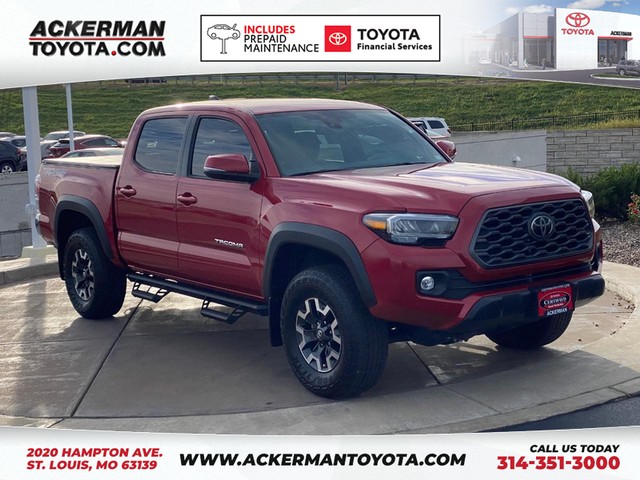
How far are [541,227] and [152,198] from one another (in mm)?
3217

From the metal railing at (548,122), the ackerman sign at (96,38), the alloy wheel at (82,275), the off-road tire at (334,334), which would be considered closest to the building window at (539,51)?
the ackerman sign at (96,38)

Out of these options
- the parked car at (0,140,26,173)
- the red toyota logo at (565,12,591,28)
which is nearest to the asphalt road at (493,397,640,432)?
the red toyota logo at (565,12,591,28)

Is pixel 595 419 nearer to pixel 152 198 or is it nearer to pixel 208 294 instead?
pixel 208 294

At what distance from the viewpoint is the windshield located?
666cm

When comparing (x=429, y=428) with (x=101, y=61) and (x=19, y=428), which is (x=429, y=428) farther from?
(x=101, y=61)

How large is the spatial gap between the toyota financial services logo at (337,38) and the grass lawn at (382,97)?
3595 centimetres

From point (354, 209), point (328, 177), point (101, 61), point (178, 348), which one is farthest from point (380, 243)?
point (101, 61)

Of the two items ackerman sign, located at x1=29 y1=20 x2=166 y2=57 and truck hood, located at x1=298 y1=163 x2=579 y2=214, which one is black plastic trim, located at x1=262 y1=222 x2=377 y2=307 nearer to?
truck hood, located at x1=298 y1=163 x2=579 y2=214

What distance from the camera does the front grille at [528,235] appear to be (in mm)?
5574

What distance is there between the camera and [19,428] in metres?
5.73

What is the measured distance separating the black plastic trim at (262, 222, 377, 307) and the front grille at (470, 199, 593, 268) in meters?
0.66

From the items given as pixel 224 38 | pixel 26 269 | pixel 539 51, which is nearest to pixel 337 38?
pixel 224 38

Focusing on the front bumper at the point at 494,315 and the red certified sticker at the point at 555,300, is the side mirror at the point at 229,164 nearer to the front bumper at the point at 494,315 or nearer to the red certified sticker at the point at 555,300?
the front bumper at the point at 494,315

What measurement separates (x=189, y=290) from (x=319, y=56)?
632 centimetres
